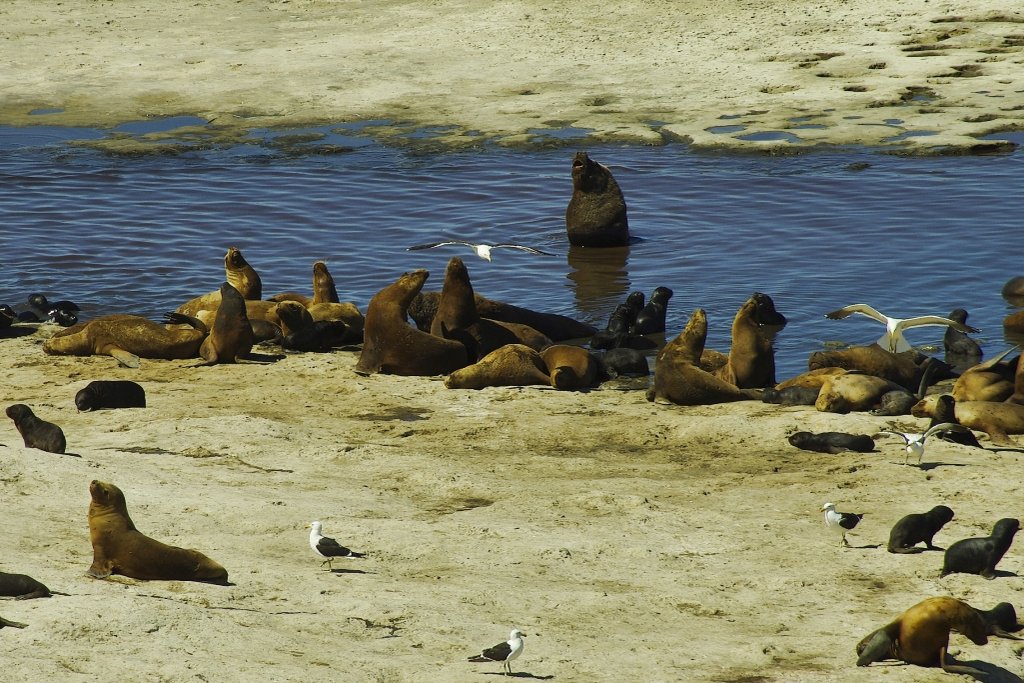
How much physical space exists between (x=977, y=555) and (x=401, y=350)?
235 inches

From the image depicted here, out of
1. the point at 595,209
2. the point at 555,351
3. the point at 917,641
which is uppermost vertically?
the point at 595,209

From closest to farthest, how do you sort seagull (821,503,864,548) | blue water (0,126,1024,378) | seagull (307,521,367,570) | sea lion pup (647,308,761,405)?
seagull (307,521,367,570), seagull (821,503,864,548), sea lion pup (647,308,761,405), blue water (0,126,1024,378)

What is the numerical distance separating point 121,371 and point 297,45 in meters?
16.7

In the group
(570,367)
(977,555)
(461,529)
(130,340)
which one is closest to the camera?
(977,555)

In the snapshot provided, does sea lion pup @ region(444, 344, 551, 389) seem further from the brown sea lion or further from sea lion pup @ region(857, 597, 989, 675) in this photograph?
sea lion pup @ region(857, 597, 989, 675)

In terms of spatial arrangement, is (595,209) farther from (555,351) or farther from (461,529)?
(461,529)

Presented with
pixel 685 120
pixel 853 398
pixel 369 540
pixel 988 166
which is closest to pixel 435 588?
pixel 369 540

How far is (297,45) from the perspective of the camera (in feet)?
90.4

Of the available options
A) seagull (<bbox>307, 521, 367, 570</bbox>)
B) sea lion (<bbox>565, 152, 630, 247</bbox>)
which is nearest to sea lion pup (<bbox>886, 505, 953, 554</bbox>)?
seagull (<bbox>307, 521, 367, 570</bbox>)

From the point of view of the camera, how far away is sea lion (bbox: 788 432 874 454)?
9.36m

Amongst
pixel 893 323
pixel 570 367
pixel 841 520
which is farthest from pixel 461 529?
pixel 893 323

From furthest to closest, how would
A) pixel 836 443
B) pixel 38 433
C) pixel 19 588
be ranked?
pixel 836 443 < pixel 38 433 < pixel 19 588

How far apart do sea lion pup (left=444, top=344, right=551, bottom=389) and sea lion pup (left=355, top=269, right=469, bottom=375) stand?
377mm

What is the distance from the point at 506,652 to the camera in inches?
223
